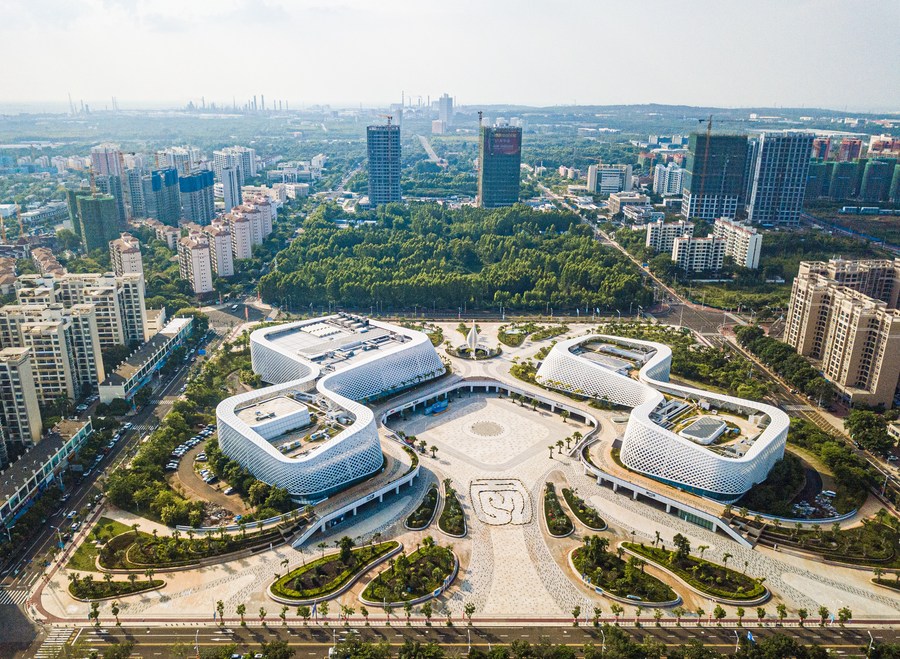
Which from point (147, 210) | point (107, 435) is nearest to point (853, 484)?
point (107, 435)

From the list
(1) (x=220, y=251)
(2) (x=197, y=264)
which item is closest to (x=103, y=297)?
(2) (x=197, y=264)

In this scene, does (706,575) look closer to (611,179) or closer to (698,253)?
(698,253)

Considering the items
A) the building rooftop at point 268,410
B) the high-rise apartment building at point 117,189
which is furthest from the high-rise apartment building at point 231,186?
the building rooftop at point 268,410

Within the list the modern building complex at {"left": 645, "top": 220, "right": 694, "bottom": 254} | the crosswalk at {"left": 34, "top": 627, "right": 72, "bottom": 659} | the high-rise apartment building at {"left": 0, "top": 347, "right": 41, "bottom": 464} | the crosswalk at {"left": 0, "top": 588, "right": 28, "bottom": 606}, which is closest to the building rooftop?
the high-rise apartment building at {"left": 0, "top": 347, "right": 41, "bottom": 464}

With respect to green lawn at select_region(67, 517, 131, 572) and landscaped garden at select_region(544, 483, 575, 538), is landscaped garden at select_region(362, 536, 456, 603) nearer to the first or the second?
landscaped garden at select_region(544, 483, 575, 538)

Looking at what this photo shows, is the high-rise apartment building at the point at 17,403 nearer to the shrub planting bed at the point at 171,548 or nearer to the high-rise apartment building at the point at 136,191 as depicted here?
the shrub planting bed at the point at 171,548

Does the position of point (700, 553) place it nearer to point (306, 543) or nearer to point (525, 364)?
point (306, 543)

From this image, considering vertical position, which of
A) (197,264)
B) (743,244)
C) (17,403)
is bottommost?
(17,403)
